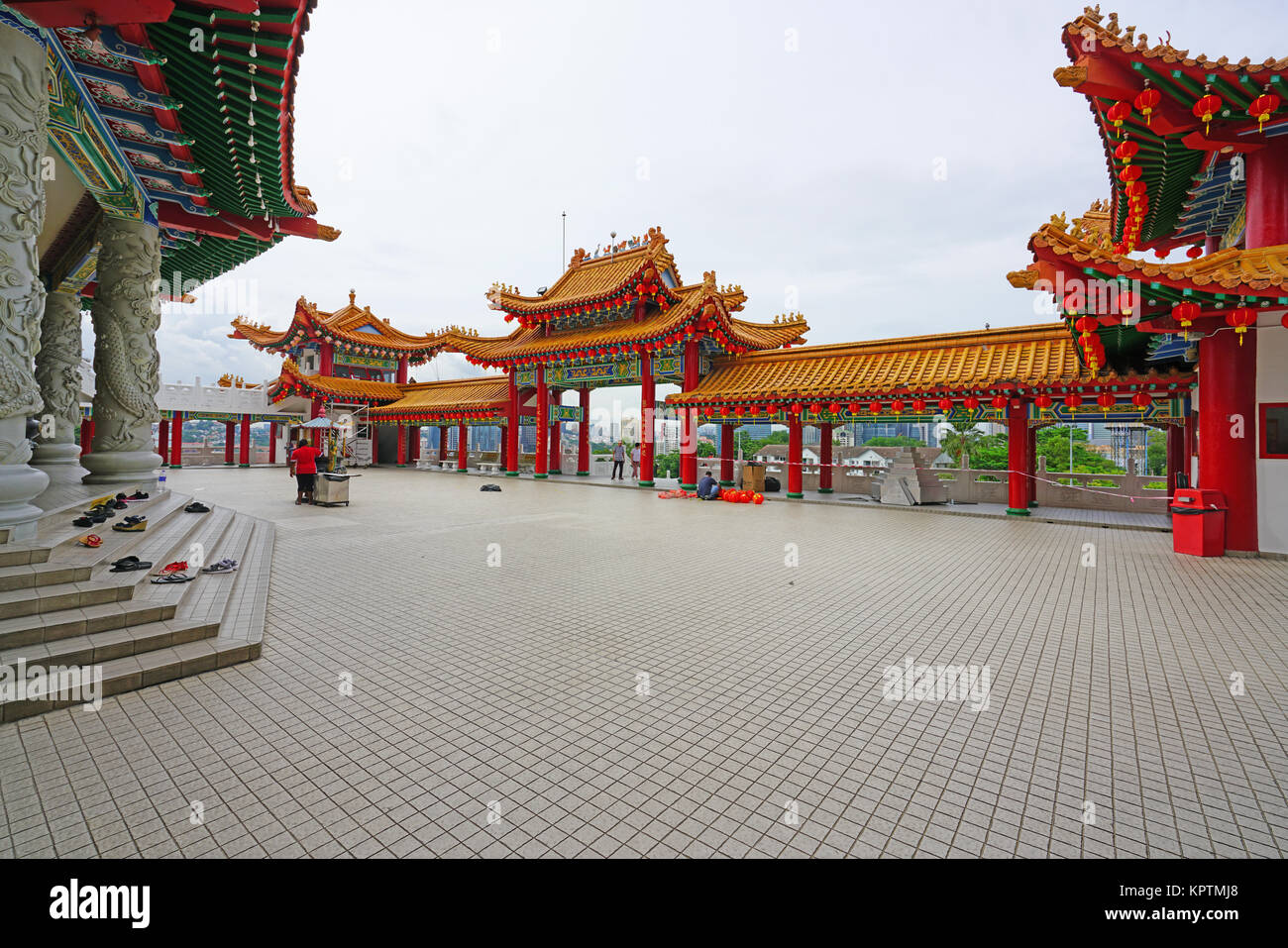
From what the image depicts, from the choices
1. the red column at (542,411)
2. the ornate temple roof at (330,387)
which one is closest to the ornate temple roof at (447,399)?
the ornate temple roof at (330,387)

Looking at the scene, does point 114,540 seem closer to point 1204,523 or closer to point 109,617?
point 109,617

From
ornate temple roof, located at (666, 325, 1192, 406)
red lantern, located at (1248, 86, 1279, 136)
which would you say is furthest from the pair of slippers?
ornate temple roof, located at (666, 325, 1192, 406)

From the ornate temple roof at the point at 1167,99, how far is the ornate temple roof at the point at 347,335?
108ft

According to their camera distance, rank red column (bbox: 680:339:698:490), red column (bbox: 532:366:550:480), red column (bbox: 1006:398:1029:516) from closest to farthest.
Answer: red column (bbox: 1006:398:1029:516)
red column (bbox: 680:339:698:490)
red column (bbox: 532:366:550:480)

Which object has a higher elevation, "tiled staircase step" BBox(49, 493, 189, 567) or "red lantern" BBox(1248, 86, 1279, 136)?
"red lantern" BBox(1248, 86, 1279, 136)

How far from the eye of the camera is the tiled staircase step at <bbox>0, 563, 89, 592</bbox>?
13.7ft

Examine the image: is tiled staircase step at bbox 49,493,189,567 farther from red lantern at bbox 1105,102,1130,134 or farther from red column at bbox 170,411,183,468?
red column at bbox 170,411,183,468

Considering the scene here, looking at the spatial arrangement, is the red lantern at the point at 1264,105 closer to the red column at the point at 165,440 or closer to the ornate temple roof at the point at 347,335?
the ornate temple roof at the point at 347,335

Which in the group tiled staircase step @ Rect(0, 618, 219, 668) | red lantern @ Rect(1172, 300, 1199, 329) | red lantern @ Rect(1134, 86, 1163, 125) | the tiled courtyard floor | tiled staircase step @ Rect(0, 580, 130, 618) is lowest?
the tiled courtyard floor

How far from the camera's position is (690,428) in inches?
719

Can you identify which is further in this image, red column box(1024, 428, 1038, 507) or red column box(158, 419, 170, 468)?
red column box(158, 419, 170, 468)

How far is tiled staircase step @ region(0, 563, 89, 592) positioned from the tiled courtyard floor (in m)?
1.52

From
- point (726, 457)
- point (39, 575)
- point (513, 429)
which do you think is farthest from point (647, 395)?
point (39, 575)
